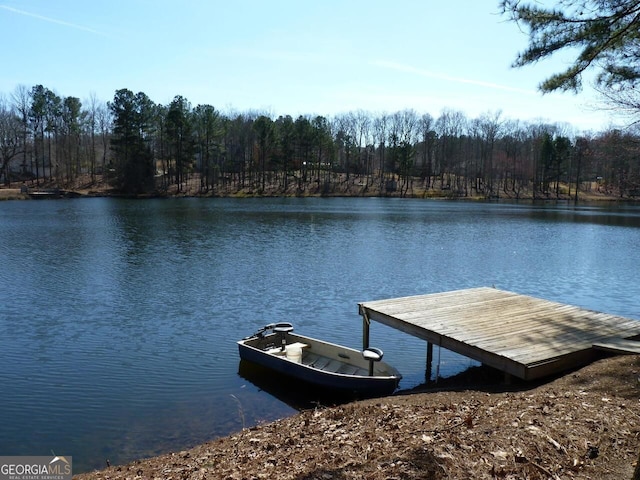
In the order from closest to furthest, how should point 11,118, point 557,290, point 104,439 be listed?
1. point 104,439
2. point 557,290
3. point 11,118

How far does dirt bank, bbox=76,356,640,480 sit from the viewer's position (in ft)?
15.8

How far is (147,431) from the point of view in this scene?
9.06m

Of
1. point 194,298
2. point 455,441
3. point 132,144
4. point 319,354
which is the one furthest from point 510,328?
point 132,144

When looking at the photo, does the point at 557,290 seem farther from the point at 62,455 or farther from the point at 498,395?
the point at 62,455

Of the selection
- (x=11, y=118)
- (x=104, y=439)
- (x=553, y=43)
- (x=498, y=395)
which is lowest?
(x=104, y=439)

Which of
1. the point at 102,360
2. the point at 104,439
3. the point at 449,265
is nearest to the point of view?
the point at 104,439

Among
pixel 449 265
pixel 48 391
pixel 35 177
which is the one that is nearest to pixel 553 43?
pixel 48 391

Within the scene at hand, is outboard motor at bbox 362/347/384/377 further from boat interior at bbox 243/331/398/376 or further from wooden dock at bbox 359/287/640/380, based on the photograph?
wooden dock at bbox 359/287/640/380

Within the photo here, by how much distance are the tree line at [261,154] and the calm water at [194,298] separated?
41.5 meters

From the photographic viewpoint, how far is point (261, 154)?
91.2 meters

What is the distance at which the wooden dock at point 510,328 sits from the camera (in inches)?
357

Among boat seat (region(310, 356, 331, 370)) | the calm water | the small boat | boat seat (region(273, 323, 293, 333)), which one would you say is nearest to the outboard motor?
the small boat

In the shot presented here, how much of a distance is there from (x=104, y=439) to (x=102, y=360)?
397 cm

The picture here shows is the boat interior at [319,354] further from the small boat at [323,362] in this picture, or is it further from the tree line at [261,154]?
the tree line at [261,154]
